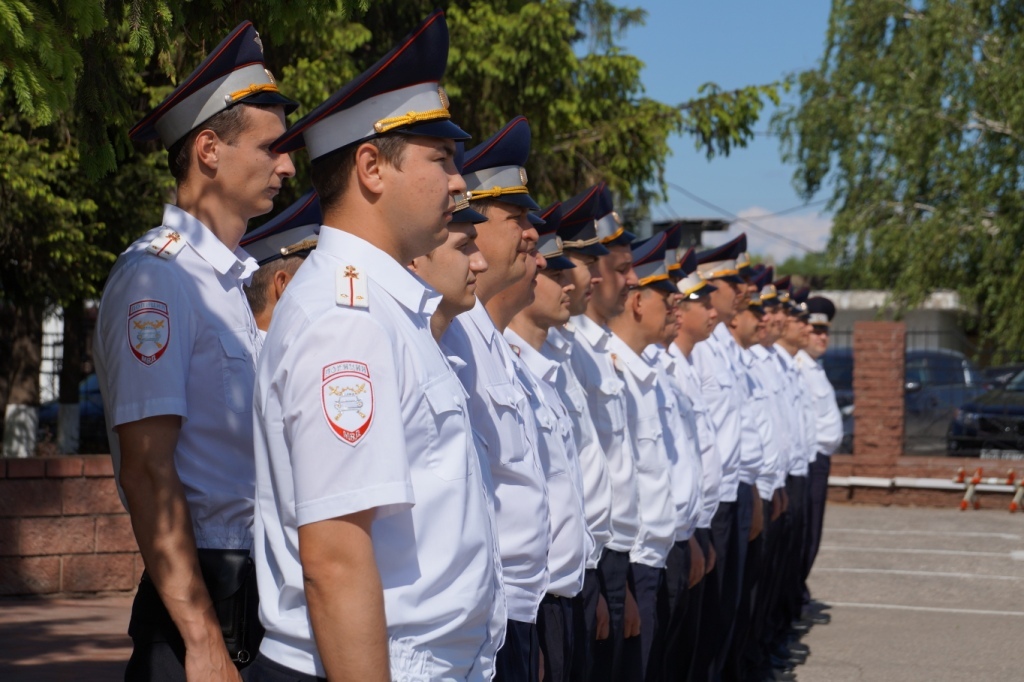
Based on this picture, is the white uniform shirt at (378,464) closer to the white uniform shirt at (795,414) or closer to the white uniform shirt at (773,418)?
the white uniform shirt at (773,418)

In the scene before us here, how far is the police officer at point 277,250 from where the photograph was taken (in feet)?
12.7

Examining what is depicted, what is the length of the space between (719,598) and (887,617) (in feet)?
11.0

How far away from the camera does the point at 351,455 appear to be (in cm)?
208

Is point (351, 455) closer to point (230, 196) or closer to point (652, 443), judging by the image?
point (230, 196)

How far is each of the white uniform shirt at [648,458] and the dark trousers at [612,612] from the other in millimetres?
226

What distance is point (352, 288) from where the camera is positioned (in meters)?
2.24

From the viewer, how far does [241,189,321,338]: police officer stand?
12.7 feet

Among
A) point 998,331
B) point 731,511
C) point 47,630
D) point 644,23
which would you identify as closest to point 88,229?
point 47,630

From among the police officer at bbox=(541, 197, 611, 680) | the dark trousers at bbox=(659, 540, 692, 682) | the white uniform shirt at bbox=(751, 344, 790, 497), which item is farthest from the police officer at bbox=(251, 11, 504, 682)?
the white uniform shirt at bbox=(751, 344, 790, 497)

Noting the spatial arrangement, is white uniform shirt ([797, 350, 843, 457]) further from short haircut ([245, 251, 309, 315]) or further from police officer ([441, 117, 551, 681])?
police officer ([441, 117, 551, 681])

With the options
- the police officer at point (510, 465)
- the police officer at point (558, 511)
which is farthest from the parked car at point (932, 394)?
the police officer at point (510, 465)

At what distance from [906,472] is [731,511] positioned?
9988 mm

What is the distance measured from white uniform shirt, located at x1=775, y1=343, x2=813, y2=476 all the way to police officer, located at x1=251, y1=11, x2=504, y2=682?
Result: 656cm

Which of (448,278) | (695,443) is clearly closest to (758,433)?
(695,443)
